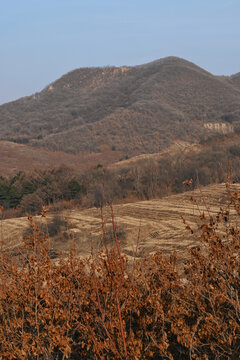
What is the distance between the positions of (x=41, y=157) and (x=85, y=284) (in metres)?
43.6

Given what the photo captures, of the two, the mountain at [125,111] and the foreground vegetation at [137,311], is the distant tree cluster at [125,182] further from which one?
the mountain at [125,111]

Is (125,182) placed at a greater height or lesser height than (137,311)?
lesser

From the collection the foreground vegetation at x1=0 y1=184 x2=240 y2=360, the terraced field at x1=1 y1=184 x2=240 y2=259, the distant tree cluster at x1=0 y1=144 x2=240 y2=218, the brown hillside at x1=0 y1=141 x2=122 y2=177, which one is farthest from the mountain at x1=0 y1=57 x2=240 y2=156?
the foreground vegetation at x1=0 y1=184 x2=240 y2=360

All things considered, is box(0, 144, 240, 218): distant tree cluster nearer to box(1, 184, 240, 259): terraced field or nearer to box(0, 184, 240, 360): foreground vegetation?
box(1, 184, 240, 259): terraced field

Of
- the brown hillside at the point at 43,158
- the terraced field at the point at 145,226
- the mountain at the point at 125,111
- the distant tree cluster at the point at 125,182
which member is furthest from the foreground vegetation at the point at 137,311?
the mountain at the point at 125,111

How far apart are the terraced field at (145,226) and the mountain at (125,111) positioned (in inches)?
1034

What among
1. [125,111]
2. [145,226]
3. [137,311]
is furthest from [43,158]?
[137,311]

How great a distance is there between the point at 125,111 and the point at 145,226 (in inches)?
2160

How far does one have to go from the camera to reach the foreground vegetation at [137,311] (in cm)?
296

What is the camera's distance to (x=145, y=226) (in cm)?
1298

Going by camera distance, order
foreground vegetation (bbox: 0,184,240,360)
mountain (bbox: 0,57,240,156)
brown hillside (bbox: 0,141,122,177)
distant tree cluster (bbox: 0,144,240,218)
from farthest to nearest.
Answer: mountain (bbox: 0,57,240,156) → brown hillside (bbox: 0,141,122,177) → distant tree cluster (bbox: 0,144,240,218) → foreground vegetation (bbox: 0,184,240,360)

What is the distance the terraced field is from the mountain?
26276 mm

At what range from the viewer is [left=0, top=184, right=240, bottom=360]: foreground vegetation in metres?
2.96

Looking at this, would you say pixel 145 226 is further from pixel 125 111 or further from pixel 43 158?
pixel 125 111
